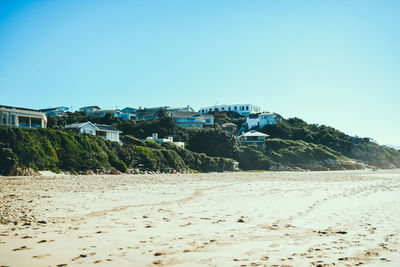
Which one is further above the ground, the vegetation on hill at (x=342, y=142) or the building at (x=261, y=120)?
the building at (x=261, y=120)

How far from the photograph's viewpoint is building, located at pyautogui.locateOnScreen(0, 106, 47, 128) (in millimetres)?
39688

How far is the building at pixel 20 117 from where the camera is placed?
39688 mm

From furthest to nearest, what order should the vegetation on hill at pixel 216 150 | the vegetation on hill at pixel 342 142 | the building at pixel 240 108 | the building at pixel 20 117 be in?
the building at pixel 240 108 < the vegetation on hill at pixel 342 142 < the vegetation on hill at pixel 216 150 < the building at pixel 20 117

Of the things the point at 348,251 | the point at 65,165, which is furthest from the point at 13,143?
the point at 348,251


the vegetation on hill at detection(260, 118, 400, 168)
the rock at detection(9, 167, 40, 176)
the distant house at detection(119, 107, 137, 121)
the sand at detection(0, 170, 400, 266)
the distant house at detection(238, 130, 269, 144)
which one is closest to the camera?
the sand at detection(0, 170, 400, 266)

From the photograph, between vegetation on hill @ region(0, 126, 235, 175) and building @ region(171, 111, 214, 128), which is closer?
vegetation on hill @ region(0, 126, 235, 175)

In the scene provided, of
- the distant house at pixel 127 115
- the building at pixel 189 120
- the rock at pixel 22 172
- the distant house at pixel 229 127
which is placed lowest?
the rock at pixel 22 172

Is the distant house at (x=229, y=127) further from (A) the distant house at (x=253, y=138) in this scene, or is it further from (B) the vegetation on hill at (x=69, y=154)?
(B) the vegetation on hill at (x=69, y=154)

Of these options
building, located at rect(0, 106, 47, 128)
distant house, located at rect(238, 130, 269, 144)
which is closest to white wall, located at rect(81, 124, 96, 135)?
building, located at rect(0, 106, 47, 128)

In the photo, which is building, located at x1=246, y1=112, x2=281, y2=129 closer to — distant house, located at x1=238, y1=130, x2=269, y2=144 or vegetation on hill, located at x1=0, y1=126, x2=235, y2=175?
distant house, located at x1=238, y1=130, x2=269, y2=144

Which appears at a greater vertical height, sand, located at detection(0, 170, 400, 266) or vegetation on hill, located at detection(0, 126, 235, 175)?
vegetation on hill, located at detection(0, 126, 235, 175)

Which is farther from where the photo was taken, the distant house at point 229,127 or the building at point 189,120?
the distant house at point 229,127

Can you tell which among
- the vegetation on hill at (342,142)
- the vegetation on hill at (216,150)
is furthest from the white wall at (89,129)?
the vegetation on hill at (342,142)

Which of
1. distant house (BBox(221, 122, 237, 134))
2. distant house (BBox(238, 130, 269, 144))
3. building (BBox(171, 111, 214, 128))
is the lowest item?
distant house (BBox(238, 130, 269, 144))
